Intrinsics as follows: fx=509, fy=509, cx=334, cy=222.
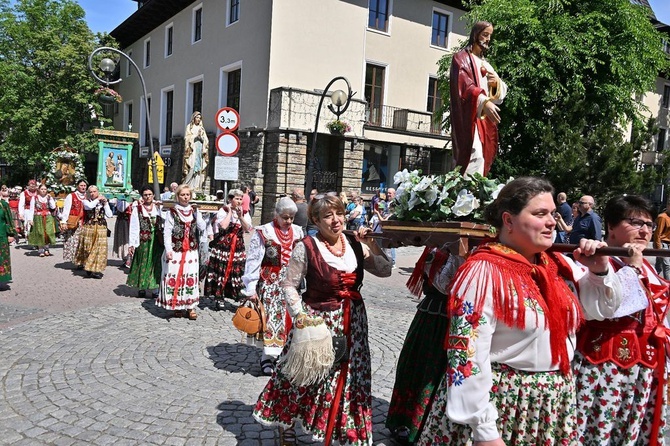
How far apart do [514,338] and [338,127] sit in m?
18.4

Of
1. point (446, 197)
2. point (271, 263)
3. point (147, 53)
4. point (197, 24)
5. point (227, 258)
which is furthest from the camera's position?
point (147, 53)

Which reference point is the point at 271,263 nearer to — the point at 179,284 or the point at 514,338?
the point at 179,284

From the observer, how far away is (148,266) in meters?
8.51

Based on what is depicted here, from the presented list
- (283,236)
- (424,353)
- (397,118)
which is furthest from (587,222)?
(397,118)

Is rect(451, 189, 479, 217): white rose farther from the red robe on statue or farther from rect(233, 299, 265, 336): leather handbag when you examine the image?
rect(233, 299, 265, 336): leather handbag

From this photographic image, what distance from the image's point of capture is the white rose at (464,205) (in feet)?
9.46

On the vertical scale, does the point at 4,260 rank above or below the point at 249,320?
below

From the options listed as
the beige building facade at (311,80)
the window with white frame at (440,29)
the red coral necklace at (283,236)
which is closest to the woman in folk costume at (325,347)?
the red coral necklace at (283,236)

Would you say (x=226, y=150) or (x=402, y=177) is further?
(x=226, y=150)

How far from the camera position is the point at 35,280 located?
9.85m

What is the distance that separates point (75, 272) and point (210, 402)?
26.0 ft

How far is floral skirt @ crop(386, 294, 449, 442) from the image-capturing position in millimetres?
3354

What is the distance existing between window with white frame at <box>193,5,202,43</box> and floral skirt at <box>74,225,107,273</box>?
17.2m

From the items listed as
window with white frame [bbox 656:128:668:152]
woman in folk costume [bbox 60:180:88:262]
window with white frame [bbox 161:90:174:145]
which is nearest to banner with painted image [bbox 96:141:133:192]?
woman in folk costume [bbox 60:180:88:262]
